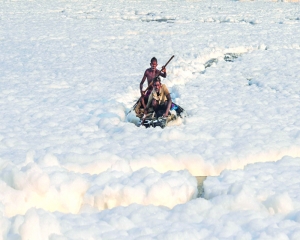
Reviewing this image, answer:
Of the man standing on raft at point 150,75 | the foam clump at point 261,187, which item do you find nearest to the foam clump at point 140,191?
the foam clump at point 261,187

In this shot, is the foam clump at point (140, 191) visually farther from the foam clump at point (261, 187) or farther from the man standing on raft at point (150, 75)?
the man standing on raft at point (150, 75)

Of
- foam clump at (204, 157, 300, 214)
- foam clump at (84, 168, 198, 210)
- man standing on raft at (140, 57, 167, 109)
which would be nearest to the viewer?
foam clump at (204, 157, 300, 214)

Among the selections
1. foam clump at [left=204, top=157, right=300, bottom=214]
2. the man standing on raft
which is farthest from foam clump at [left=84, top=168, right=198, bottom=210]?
the man standing on raft

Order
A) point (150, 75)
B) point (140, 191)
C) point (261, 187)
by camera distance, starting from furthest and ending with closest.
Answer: point (150, 75)
point (261, 187)
point (140, 191)

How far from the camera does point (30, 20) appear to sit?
19984mm

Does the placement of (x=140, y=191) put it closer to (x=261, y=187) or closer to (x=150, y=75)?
(x=261, y=187)

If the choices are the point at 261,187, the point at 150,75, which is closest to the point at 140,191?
the point at 261,187

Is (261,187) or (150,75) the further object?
(150,75)

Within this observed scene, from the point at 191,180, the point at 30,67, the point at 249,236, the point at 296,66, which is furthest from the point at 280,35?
the point at 249,236

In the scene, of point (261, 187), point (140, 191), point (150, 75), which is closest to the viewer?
point (140, 191)

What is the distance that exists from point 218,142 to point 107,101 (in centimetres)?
276

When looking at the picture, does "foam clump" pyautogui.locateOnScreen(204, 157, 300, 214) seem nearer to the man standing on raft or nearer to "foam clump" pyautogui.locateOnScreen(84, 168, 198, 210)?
"foam clump" pyautogui.locateOnScreen(84, 168, 198, 210)

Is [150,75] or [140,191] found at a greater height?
[150,75]

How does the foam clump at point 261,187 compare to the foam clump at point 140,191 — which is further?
the foam clump at point 140,191
